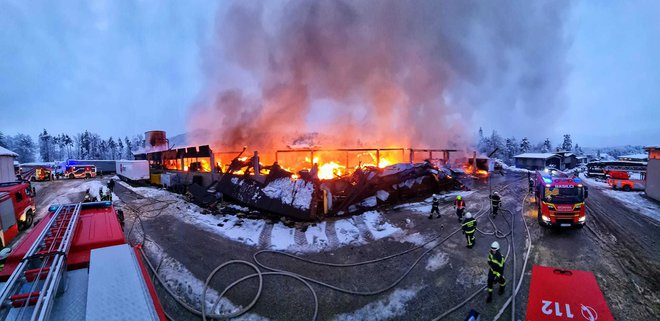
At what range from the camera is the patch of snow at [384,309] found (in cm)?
645

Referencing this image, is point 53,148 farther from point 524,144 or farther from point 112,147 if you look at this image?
point 524,144

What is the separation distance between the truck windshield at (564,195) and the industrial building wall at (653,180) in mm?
15880

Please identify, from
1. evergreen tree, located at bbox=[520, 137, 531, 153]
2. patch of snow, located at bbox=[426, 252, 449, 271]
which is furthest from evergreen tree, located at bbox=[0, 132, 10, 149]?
evergreen tree, located at bbox=[520, 137, 531, 153]

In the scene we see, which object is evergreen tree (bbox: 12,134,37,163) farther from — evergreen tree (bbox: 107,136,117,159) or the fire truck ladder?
the fire truck ladder

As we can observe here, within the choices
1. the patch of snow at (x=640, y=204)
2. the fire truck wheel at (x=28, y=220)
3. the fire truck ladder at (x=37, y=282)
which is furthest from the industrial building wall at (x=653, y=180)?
the fire truck wheel at (x=28, y=220)

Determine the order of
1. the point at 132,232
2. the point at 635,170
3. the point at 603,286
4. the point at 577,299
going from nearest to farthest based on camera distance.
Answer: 1. the point at 577,299
2. the point at 603,286
3. the point at 132,232
4. the point at 635,170

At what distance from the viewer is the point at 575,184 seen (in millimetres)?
11359

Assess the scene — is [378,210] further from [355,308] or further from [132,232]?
[132,232]

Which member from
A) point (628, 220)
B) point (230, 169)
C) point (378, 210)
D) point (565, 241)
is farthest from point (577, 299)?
point (230, 169)

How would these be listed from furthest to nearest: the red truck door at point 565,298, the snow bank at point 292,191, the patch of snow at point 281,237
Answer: the snow bank at point 292,191, the patch of snow at point 281,237, the red truck door at point 565,298

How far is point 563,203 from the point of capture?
1125 centimetres

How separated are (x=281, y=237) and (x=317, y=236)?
1484 mm

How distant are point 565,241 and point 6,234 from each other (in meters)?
22.9

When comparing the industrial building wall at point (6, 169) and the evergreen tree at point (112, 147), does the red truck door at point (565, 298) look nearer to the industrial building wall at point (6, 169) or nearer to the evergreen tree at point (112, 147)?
the industrial building wall at point (6, 169)
